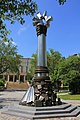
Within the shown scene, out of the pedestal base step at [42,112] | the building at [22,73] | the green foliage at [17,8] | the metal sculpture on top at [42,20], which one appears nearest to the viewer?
the green foliage at [17,8]

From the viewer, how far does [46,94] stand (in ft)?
46.8

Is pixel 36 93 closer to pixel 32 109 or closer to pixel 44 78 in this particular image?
pixel 44 78

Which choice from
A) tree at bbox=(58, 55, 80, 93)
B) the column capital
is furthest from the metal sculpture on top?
tree at bbox=(58, 55, 80, 93)

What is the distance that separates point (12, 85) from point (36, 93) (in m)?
53.8

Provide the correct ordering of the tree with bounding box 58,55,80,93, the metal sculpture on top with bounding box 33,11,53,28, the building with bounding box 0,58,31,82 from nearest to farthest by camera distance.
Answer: the metal sculpture on top with bounding box 33,11,53,28 → the tree with bounding box 58,55,80,93 → the building with bounding box 0,58,31,82

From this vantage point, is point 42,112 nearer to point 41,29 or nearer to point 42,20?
point 41,29

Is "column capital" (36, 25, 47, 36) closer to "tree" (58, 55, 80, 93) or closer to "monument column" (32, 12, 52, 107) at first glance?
"monument column" (32, 12, 52, 107)

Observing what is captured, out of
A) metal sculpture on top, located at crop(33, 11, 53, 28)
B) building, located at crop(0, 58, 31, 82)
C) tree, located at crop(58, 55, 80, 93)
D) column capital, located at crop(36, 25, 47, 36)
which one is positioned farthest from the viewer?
building, located at crop(0, 58, 31, 82)

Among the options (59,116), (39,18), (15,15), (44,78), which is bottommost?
(59,116)

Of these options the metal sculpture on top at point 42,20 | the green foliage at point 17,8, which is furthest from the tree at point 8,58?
the green foliage at point 17,8

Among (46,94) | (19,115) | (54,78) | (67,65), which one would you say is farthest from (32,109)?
(54,78)

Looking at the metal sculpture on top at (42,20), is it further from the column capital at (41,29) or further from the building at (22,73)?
the building at (22,73)

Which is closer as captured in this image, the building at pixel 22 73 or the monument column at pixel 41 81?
the monument column at pixel 41 81

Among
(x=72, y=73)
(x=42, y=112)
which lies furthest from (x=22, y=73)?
(x=42, y=112)
